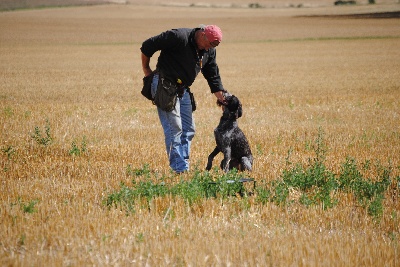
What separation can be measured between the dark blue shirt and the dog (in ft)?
1.95

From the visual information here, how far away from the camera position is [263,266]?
4.62 m

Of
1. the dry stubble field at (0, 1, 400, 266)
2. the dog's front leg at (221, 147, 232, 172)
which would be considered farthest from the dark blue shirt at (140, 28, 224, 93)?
the dry stubble field at (0, 1, 400, 266)

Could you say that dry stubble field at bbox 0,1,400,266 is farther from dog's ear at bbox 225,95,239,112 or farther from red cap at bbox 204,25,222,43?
red cap at bbox 204,25,222,43

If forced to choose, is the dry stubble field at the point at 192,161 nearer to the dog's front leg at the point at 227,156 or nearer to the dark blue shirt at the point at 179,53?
the dog's front leg at the point at 227,156

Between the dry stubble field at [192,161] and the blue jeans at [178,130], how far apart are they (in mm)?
274

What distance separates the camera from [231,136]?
7.74m

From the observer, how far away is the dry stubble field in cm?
493

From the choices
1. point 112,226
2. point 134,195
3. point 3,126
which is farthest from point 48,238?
point 3,126

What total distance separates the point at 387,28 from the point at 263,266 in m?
62.5

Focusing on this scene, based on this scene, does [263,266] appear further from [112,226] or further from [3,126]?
[3,126]

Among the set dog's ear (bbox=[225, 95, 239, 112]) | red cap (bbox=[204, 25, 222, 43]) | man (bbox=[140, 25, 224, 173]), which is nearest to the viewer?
red cap (bbox=[204, 25, 222, 43])

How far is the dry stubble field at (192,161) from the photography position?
493 centimetres

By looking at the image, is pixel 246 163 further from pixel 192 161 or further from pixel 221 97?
pixel 192 161

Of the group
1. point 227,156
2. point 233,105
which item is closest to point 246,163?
point 227,156
